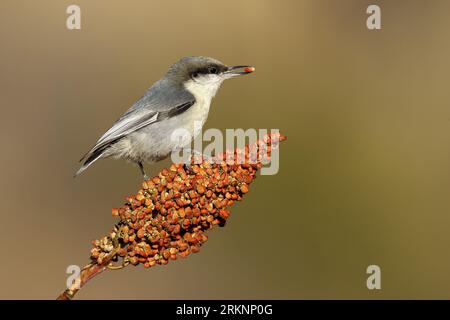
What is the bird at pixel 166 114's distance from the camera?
495 centimetres

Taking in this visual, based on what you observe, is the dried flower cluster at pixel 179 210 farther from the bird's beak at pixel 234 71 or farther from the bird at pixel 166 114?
the bird's beak at pixel 234 71

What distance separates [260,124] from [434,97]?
2.02 meters

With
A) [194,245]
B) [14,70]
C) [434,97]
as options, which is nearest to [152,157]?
[194,245]

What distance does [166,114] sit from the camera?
505cm

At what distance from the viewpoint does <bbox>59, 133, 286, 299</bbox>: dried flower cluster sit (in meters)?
3.60

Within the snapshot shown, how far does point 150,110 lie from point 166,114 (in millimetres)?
136

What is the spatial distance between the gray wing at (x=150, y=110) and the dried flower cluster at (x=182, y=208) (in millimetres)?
1153

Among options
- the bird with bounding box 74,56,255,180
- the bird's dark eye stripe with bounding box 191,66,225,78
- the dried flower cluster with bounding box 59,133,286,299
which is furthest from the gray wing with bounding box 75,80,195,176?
the dried flower cluster with bounding box 59,133,286,299

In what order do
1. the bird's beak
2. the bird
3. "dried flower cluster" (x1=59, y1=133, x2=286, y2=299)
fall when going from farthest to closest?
1. the bird's beak
2. the bird
3. "dried flower cluster" (x1=59, y1=133, x2=286, y2=299)

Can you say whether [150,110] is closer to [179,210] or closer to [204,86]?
[204,86]

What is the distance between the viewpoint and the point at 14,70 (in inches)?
264

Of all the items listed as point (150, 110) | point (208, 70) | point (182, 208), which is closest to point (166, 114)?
point (150, 110)

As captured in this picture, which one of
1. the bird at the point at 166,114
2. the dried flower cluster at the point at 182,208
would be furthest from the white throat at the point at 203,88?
the dried flower cluster at the point at 182,208

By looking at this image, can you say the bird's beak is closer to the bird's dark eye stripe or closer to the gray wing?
the bird's dark eye stripe
